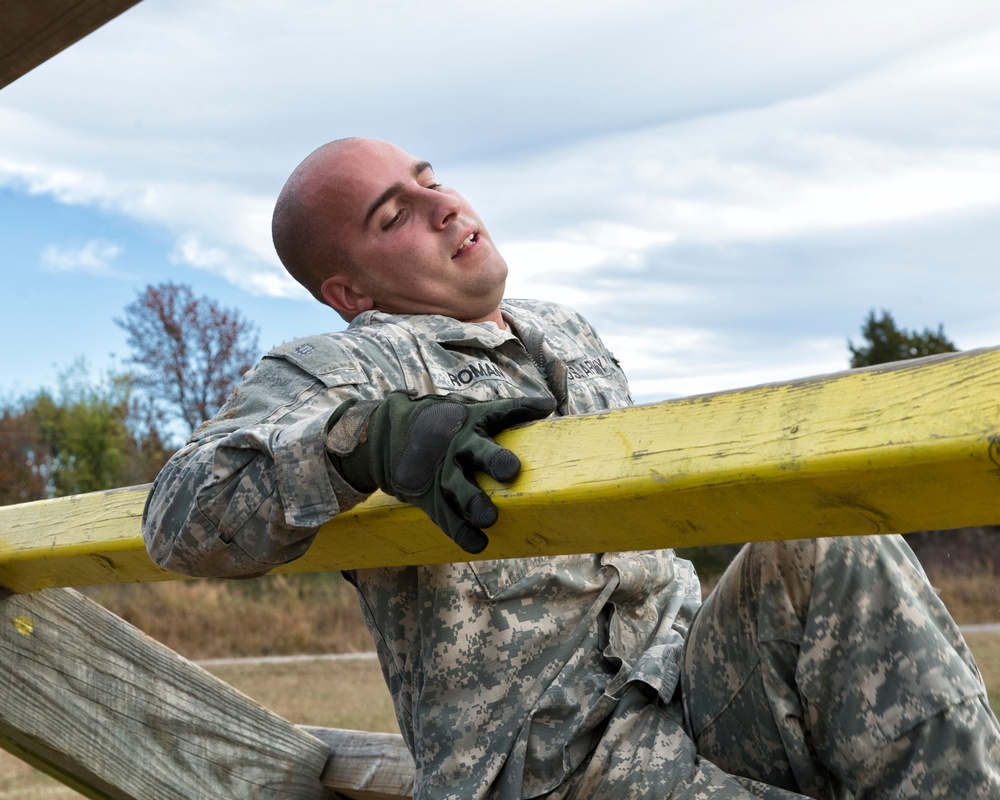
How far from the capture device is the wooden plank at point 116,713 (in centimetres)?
214

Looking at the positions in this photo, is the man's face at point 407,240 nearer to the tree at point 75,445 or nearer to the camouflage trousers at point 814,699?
the camouflage trousers at point 814,699

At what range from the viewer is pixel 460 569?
164cm

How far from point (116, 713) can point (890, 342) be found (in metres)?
16.0

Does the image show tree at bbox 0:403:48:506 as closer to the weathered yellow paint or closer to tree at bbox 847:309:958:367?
tree at bbox 847:309:958:367

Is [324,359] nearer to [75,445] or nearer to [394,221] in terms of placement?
[394,221]

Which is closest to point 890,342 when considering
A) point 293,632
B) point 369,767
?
point 293,632

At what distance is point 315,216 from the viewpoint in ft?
7.18

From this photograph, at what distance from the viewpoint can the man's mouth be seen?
2.12 meters

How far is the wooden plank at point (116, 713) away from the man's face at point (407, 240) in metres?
0.81

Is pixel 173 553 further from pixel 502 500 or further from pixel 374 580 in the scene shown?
pixel 502 500

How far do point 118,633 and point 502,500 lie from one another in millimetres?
1402

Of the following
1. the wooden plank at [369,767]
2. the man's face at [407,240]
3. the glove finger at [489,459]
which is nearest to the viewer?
the glove finger at [489,459]

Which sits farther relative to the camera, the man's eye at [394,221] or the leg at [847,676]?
the man's eye at [394,221]

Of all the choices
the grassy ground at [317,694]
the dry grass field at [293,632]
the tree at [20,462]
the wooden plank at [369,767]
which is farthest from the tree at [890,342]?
the wooden plank at [369,767]
